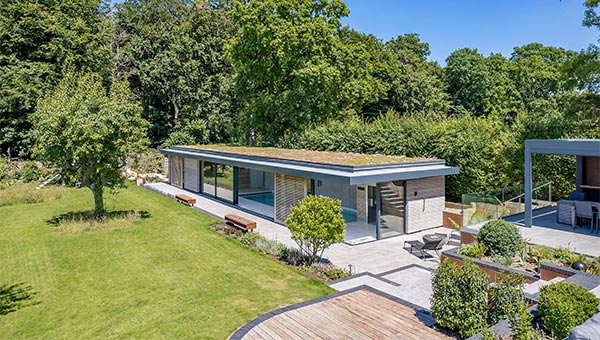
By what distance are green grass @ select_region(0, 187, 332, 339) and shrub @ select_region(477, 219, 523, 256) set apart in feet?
14.6

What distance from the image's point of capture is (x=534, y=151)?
509 inches

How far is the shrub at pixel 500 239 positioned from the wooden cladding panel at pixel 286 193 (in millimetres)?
7509

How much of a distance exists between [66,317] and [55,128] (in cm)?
895

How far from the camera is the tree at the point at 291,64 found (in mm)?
29062

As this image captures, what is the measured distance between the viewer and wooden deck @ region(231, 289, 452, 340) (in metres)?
7.23

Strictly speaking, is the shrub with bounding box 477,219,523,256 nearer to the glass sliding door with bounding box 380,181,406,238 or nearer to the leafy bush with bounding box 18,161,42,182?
the glass sliding door with bounding box 380,181,406,238

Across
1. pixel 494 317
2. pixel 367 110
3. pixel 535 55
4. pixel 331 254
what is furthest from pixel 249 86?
pixel 535 55

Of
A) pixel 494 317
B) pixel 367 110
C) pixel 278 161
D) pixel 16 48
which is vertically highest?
pixel 16 48


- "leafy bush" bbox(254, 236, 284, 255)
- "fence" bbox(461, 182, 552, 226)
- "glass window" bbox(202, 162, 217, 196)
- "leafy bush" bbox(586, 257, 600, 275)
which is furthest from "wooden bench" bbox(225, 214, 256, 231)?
"leafy bush" bbox(586, 257, 600, 275)

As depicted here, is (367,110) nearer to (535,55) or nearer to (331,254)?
(535,55)

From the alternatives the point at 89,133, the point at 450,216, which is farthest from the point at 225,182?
the point at 450,216

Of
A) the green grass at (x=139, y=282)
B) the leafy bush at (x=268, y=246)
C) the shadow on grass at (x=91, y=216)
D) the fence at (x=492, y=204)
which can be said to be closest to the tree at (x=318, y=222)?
the green grass at (x=139, y=282)

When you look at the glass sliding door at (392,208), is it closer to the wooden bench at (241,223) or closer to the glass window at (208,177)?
the wooden bench at (241,223)

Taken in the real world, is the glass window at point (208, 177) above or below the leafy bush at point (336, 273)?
above
